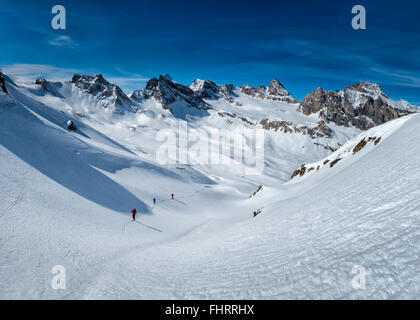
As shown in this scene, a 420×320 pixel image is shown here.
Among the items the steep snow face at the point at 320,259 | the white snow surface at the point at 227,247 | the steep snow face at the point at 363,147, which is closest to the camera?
the steep snow face at the point at 320,259

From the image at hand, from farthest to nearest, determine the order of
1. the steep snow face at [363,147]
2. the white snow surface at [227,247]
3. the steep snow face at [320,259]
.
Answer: the steep snow face at [363,147] < the white snow surface at [227,247] < the steep snow face at [320,259]

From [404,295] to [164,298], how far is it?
6054 mm

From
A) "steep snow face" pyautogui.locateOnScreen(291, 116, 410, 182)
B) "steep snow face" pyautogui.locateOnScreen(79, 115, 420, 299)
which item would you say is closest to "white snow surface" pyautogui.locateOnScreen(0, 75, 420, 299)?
"steep snow face" pyautogui.locateOnScreen(79, 115, 420, 299)

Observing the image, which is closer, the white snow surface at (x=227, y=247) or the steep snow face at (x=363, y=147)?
the white snow surface at (x=227, y=247)

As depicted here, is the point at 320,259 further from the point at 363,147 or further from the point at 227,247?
the point at 363,147

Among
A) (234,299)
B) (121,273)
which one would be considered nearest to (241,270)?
(234,299)

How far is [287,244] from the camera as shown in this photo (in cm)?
761

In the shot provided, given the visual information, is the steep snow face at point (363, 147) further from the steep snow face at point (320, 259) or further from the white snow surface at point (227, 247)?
the steep snow face at point (320, 259)

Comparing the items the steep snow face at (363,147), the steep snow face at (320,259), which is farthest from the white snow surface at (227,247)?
the steep snow face at (363,147)

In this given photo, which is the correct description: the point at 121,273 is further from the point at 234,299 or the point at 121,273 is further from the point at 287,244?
the point at 287,244

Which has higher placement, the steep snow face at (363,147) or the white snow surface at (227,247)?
the steep snow face at (363,147)

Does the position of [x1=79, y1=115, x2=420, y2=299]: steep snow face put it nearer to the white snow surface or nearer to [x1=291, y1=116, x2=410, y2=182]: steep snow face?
the white snow surface

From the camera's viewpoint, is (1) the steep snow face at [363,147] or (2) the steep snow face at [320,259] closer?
(2) the steep snow face at [320,259]
